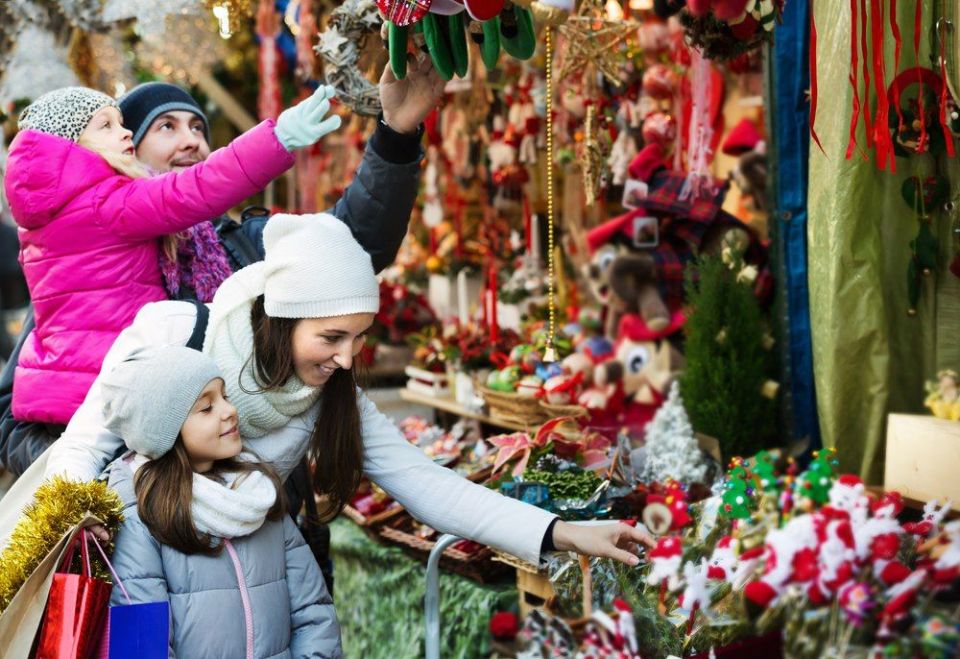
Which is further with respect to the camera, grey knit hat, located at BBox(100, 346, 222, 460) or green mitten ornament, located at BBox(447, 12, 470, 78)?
green mitten ornament, located at BBox(447, 12, 470, 78)

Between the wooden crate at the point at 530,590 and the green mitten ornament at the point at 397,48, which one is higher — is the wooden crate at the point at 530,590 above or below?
below

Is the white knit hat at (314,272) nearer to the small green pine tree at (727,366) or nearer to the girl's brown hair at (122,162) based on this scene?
the girl's brown hair at (122,162)

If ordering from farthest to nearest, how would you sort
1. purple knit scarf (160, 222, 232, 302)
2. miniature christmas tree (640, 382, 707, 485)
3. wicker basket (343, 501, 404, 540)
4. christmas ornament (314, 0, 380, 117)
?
wicker basket (343, 501, 404, 540)
miniature christmas tree (640, 382, 707, 485)
christmas ornament (314, 0, 380, 117)
purple knit scarf (160, 222, 232, 302)

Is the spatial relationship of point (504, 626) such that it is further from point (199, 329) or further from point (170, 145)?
point (170, 145)

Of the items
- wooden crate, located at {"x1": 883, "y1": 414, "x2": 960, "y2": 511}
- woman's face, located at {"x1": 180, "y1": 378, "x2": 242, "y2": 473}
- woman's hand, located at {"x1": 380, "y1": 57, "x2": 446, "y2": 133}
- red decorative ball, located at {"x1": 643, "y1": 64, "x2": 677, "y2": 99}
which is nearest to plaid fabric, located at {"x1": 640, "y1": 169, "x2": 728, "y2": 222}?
red decorative ball, located at {"x1": 643, "y1": 64, "x2": 677, "y2": 99}

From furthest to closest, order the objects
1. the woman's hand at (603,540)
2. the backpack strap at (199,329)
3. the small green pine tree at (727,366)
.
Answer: the small green pine tree at (727,366) < the backpack strap at (199,329) < the woman's hand at (603,540)

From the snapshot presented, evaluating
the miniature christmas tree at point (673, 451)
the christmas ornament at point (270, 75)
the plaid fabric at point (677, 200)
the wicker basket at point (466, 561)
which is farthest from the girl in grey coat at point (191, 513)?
the christmas ornament at point (270, 75)

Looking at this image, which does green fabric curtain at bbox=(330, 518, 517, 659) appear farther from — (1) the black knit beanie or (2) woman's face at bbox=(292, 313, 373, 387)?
(1) the black knit beanie

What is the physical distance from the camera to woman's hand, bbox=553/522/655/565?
1.99 meters

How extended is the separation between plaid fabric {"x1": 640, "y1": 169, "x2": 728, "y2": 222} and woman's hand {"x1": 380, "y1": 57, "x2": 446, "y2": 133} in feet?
5.41

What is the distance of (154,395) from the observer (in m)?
2.00

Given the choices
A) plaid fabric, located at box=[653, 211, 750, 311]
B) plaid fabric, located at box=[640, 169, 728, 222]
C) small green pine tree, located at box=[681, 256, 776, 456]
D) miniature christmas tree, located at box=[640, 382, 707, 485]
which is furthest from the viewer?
plaid fabric, located at box=[653, 211, 750, 311]

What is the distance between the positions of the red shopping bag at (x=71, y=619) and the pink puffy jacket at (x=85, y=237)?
2.95 ft

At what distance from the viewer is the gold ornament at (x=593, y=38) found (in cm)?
375
